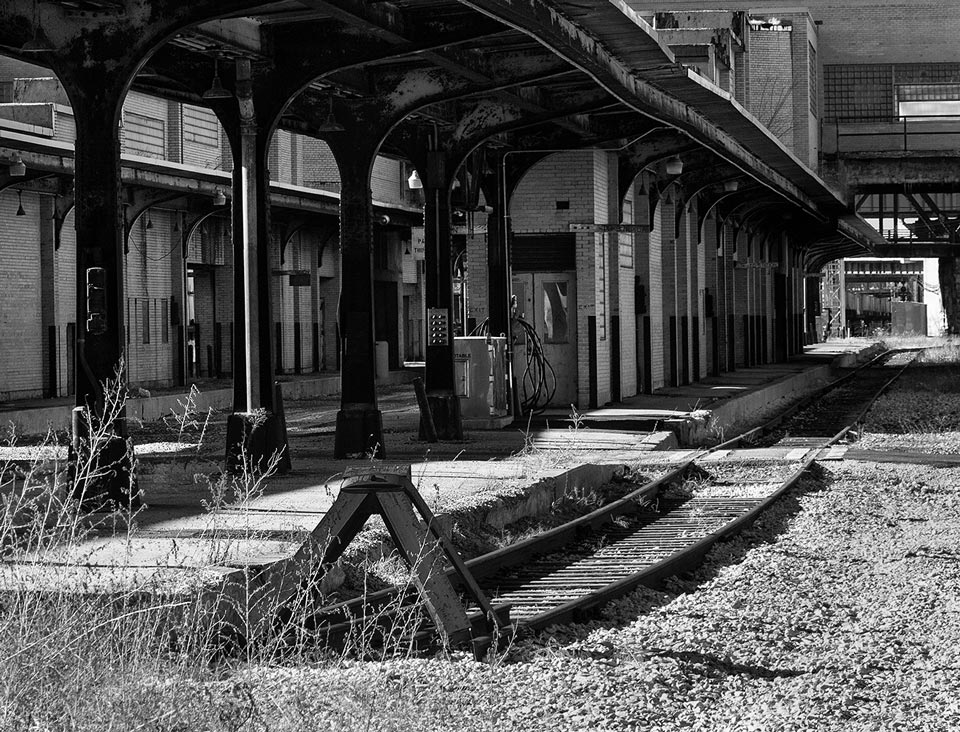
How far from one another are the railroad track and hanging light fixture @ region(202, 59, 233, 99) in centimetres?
515

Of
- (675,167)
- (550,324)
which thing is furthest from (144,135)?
(675,167)

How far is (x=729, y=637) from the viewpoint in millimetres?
7633

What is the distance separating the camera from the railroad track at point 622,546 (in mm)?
8234

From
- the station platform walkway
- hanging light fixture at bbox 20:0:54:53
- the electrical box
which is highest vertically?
hanging light fixture at bbox 20:0:54:53

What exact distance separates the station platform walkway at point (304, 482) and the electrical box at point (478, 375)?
0.51 m

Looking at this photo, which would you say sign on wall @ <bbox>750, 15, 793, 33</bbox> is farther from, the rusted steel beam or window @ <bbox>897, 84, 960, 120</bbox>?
the rusted steel beam

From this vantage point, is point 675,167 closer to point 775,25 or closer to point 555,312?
point 555,312

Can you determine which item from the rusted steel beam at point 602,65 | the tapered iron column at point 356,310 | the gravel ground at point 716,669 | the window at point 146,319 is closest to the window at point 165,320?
the window at point 146,319

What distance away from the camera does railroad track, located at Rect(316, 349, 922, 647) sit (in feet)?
27.0

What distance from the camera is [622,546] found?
450 inches

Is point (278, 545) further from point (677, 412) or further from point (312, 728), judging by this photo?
point (677, 412)

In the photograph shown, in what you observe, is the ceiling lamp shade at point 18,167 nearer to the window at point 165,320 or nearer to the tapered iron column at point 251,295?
the tapered iron column at point 251,295

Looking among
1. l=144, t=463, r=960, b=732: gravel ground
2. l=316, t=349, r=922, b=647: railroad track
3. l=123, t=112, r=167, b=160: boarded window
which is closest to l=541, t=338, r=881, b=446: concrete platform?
l=316, t=349, r=922, b=647: railroad track

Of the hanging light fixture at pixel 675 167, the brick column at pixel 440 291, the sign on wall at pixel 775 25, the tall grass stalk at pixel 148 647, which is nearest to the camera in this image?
the tall grass stalk at pixel 148 647
